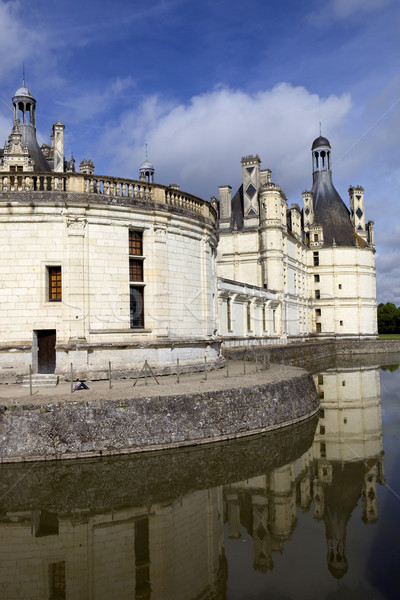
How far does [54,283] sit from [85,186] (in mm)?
3351

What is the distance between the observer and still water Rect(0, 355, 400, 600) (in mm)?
6898

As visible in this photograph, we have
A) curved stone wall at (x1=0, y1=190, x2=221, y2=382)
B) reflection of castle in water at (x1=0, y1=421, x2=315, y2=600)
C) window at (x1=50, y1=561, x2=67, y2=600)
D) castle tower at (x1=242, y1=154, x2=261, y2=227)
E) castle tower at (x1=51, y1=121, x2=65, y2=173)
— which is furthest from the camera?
castle tower at (x1=242, y1=154, x2=261, y2=227)

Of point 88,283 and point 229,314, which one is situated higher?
point 88,283

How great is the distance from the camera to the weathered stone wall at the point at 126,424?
1130cm

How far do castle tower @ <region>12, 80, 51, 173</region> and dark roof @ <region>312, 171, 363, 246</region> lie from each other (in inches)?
1374

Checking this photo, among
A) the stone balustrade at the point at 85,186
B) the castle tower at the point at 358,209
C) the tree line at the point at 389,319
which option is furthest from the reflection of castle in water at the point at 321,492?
the tree line at the point at 389,319

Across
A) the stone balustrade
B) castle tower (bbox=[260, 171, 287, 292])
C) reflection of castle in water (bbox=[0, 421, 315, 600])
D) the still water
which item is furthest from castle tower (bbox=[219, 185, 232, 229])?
reflection of castle in water (bbox=[0, 421, 315, 600])

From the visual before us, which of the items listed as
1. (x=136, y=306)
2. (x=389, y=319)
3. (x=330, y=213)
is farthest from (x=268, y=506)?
(x=389, y=319)

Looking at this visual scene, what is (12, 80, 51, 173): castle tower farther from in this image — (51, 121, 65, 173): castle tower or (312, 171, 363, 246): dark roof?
(312, 171, 363, 246): dark roof

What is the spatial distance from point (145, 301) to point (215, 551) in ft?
35.3

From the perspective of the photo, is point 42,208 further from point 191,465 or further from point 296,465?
point 296,465

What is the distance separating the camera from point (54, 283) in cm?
1659

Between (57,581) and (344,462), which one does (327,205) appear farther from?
(57,581)

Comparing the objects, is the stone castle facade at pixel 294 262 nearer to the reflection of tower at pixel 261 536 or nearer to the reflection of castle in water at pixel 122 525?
→ the reflection of castle in water at pixel 122 525
